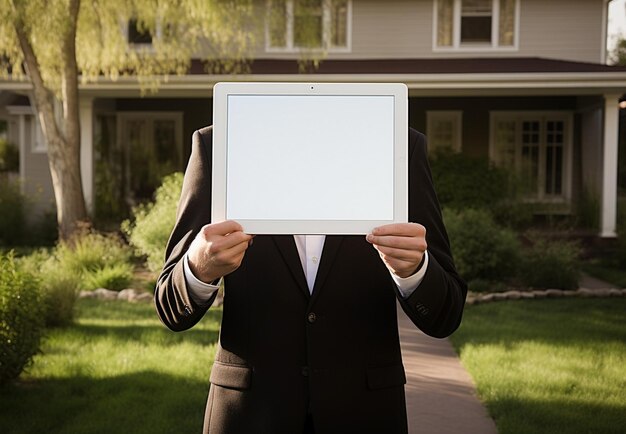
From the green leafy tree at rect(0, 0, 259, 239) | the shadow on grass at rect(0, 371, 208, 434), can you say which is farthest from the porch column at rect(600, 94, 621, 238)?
the shadow on grass at rect(0, 371, 208, 434)

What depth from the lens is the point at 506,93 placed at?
1513 cm

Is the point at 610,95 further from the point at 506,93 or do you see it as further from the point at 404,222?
the point at 404,222

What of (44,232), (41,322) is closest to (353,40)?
(44,232)

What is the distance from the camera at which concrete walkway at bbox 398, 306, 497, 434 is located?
4984 mm

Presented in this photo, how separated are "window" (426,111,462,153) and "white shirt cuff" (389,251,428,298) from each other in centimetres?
1675

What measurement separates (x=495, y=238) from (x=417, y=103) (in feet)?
27.7

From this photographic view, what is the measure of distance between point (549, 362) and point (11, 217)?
1195 cm

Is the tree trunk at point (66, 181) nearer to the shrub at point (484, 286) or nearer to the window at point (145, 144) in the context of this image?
the window at point (145, 144)

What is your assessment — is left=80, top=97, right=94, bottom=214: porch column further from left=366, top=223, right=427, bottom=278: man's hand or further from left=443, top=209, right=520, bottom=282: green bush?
left=366, top=223, right=427, bottom=278: man's hand

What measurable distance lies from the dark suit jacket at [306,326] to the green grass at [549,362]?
3.20 metres

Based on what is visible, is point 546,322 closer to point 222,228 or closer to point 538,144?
point 222,228

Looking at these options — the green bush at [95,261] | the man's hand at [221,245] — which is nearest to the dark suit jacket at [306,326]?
the man's hand at [221,245]

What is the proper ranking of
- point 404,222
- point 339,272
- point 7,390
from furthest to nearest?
point 7,390
point 339,272
point 404,222

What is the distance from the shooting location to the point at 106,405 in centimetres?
538
